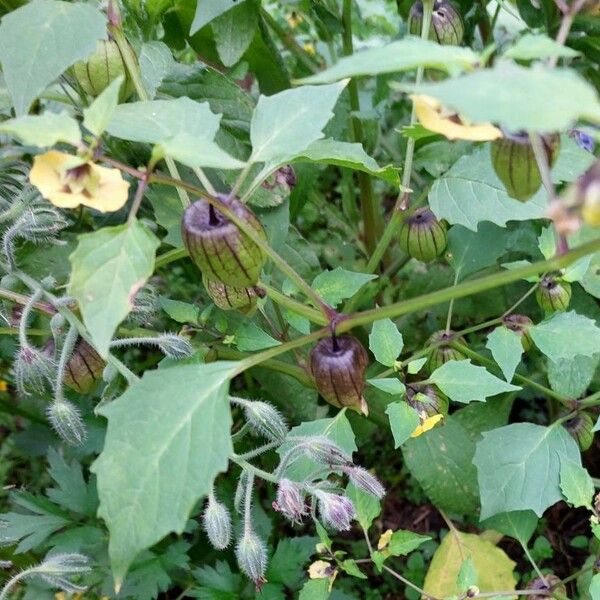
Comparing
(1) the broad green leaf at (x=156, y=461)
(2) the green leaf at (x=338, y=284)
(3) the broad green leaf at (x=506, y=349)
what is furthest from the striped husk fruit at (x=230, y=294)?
(3) the broad green leaf at (x=506, y=349)

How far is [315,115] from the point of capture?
Result: 608 mm

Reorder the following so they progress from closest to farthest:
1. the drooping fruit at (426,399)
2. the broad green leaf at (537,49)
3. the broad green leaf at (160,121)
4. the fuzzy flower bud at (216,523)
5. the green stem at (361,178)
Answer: the broad green leaf at (537,49) → the broad green leaf at (160,121) → the fuzzy flower bud at (216,523) → the drooping fruit at (426,399) → the green stem at (361,178)

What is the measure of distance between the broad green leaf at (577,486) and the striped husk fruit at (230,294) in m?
0.42

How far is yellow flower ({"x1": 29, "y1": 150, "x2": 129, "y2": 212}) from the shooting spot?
49 cm

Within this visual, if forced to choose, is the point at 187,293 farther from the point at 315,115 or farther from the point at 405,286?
the point at 315,115

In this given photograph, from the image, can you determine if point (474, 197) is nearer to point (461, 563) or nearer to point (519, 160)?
point (519, 160)

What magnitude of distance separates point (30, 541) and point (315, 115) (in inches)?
25.5

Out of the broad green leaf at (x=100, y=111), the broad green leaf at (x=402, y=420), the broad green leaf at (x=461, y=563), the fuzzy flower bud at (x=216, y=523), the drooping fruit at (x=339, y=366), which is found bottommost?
the broad green leaf at (x=461, y=563)

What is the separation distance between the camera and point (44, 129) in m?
0.46

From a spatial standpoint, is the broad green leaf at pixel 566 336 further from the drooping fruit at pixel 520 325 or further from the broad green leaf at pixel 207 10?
the broad green leaf at pixel 207 10

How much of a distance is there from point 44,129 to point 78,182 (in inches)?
1.8

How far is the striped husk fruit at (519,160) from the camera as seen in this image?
0.51 metres

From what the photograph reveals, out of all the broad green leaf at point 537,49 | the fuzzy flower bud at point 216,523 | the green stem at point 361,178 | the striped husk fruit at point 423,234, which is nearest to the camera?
the broad green leaf at point 537,49

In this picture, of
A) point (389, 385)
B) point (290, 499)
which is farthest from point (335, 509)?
point (389, 385)
